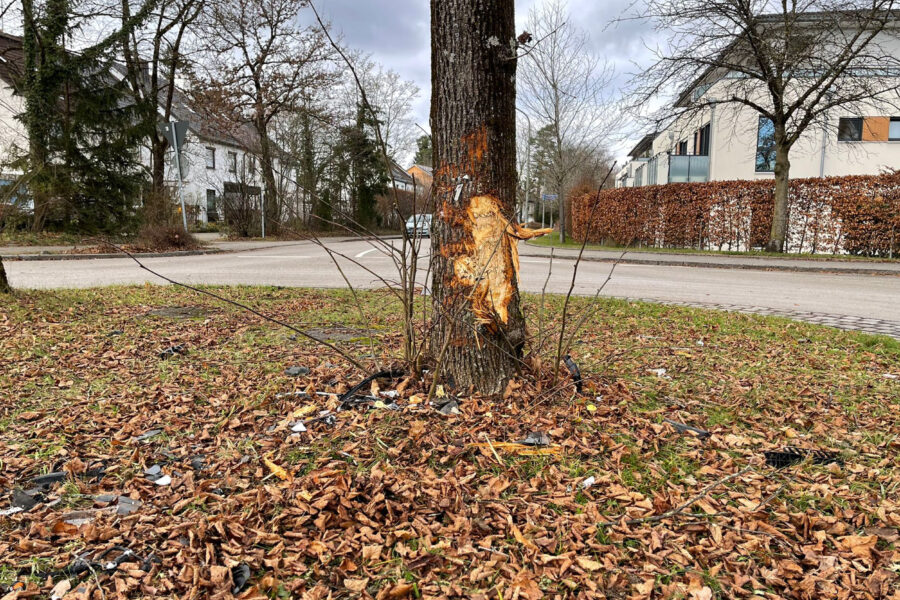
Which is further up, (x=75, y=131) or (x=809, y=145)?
(x=809, y=145)

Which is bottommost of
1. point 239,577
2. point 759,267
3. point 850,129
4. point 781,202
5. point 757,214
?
point 239,577

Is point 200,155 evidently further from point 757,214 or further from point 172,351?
point 172,351

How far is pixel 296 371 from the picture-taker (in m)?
3.64

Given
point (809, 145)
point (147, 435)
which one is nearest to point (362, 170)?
point (809, 145)

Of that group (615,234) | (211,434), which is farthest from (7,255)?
(615,234)

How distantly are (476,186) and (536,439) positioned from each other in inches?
53.3

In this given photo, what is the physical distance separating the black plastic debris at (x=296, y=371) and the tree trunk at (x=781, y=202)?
17563 millimetres

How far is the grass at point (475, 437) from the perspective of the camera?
199 cm

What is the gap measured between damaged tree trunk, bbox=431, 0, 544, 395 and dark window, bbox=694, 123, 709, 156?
26885 millimetres

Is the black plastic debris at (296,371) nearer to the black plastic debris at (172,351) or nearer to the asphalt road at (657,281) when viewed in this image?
the black plastic debris at (172,351)

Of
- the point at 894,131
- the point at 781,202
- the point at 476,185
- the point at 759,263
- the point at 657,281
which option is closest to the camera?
the point at 476,185

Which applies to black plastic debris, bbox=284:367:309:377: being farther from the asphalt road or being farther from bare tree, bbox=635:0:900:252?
bare tree, bbox=635:0:900:252

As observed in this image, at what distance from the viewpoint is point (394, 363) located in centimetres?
339

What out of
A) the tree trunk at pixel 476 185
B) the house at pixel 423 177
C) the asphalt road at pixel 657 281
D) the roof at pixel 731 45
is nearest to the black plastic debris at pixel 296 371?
the tree trunk at pixel 476 185
